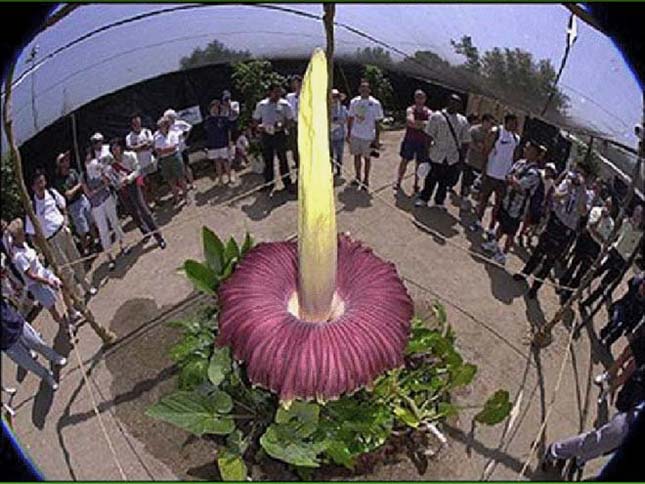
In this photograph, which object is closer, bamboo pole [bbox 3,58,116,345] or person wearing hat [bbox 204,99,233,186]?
bamboo pole [bbox 3,58,116,345]

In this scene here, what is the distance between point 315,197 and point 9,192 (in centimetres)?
230

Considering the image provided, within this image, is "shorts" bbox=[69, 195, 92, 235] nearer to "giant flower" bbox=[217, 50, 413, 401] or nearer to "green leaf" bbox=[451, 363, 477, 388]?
"giant flower" bbox=[217, 50, 413, 401]

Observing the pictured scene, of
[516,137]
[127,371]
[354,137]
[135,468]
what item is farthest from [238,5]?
[135,468]

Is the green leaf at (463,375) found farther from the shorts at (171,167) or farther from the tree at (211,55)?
the tree at (211,55)

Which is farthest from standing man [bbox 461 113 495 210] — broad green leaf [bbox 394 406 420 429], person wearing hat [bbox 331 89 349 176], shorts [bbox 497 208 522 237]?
broad green leaf [bbox 394 406 420 429]

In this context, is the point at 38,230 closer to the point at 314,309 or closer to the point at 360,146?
the point at 314,309

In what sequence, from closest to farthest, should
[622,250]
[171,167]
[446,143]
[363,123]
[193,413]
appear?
[193,413]
[622,250]
[446,143]
[171,167]
[363,123]

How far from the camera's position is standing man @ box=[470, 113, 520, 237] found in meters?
6.55

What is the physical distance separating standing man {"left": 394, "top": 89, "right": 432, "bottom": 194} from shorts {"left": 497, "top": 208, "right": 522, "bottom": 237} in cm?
93

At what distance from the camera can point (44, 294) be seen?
223 inches

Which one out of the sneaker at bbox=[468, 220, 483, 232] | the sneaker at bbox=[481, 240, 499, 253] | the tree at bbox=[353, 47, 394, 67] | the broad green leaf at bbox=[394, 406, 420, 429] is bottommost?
the broad green leaf at bbox=[394, 406, 420, 429]

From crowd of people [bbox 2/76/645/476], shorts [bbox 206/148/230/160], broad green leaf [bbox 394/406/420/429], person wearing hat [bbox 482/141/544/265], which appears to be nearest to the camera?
broad green leaf [bbox 394/406/420/429]

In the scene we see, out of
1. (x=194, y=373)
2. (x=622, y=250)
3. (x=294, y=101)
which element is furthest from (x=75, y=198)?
(x=622, y=250)

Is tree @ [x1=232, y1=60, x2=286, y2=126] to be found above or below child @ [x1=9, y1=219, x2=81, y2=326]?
above
